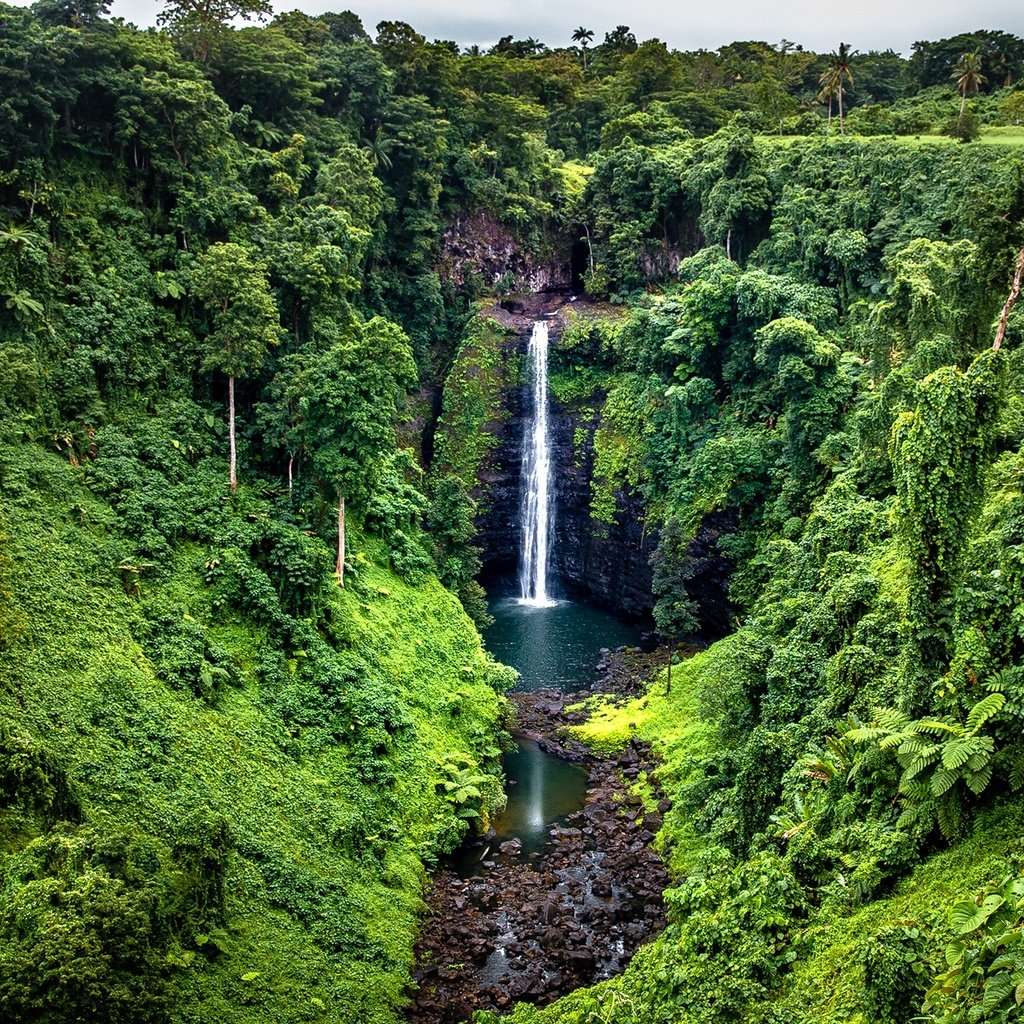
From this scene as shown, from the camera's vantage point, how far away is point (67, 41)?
28016 mm

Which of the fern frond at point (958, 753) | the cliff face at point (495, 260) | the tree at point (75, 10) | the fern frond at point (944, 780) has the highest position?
the tree at point (75, 10)

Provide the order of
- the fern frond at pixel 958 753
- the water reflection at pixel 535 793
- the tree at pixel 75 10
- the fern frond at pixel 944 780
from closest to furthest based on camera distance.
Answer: the fern frond at pixel 958 753
the fern frond at pixel 944 780
the water reflection at pixel 535 793
the tree at pixel 75 10

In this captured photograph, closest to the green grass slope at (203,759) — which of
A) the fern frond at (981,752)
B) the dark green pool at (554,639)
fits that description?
the dark green pool at (554,639)

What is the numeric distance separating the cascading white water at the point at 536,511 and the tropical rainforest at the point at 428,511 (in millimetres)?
2429

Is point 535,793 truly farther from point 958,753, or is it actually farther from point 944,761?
point 958,753

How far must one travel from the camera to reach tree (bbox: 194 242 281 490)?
2784 centimetres

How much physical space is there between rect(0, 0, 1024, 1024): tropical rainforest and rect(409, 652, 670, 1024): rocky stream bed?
920mm

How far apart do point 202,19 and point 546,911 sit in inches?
1418

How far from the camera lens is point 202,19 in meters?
36.0

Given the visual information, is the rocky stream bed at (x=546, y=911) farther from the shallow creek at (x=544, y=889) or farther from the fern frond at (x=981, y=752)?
the fern frond at (x=981, y=752)

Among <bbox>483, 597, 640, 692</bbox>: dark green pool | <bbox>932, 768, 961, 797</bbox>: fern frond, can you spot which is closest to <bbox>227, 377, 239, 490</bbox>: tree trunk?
<bbox>483, 597, 640, 692</bbox>: dark green pool

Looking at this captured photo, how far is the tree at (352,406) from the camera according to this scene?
2686 cm

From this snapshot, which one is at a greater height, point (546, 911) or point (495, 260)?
point (495, 260)

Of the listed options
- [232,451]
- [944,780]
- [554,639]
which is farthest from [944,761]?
[554,639]
